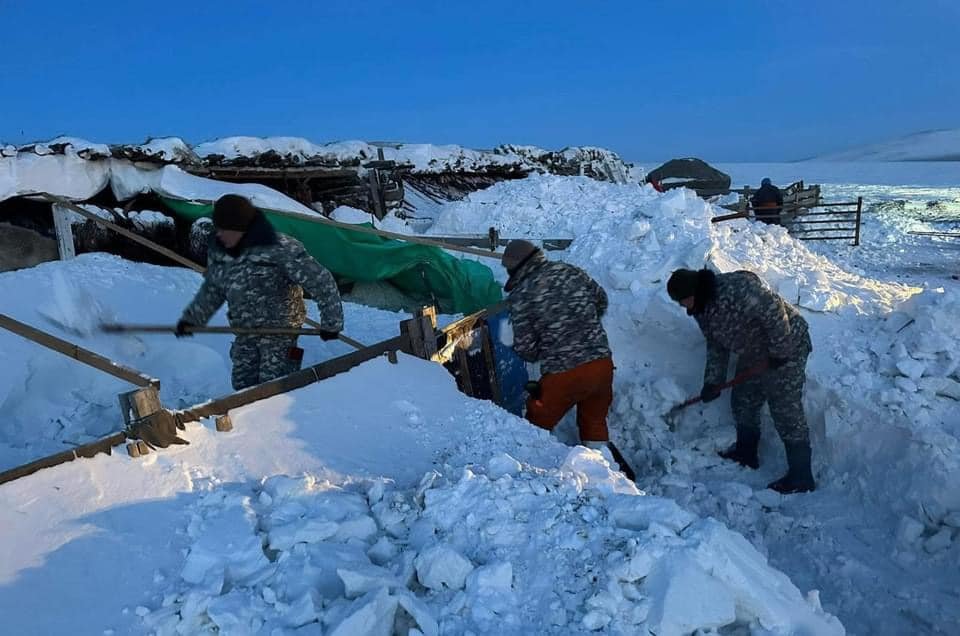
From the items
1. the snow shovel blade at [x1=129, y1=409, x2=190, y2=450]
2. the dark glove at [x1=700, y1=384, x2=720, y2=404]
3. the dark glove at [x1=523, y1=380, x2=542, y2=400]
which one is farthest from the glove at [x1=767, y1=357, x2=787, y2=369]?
the snow shovel blade at [x1=129, y1=409, x2=190, y2=450]

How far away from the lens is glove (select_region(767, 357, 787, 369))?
4145 mm

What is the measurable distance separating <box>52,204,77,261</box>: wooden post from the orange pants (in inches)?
201

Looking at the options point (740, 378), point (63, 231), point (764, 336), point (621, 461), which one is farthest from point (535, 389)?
point (63, 231)

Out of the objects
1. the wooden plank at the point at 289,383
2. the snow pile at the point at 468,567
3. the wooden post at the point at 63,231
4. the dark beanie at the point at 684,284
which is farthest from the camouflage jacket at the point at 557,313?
the wooden post at the point at 63,231

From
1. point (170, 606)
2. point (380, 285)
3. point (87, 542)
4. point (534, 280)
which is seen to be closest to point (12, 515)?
point (87, 542)

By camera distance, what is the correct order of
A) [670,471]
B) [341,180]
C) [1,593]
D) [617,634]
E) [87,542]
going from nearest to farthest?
[617,634], [1,593], [87,542], [670,471], [341,180]

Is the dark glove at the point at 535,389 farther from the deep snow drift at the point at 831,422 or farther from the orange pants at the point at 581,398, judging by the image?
the deep snow drift at the point at 831,422

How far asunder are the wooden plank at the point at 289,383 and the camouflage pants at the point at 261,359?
14.7 inches

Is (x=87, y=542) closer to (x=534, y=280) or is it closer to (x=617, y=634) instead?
(x=617, y=634)

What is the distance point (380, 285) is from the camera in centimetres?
719

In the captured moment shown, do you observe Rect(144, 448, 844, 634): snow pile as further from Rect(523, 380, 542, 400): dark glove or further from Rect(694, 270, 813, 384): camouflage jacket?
Rect(694, 270, 813, 384): camouflage jacket

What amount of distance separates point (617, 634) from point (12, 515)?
2.07 metres

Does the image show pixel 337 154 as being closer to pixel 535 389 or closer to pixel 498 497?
pixel 535 389

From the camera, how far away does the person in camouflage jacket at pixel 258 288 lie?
11.6 feet
